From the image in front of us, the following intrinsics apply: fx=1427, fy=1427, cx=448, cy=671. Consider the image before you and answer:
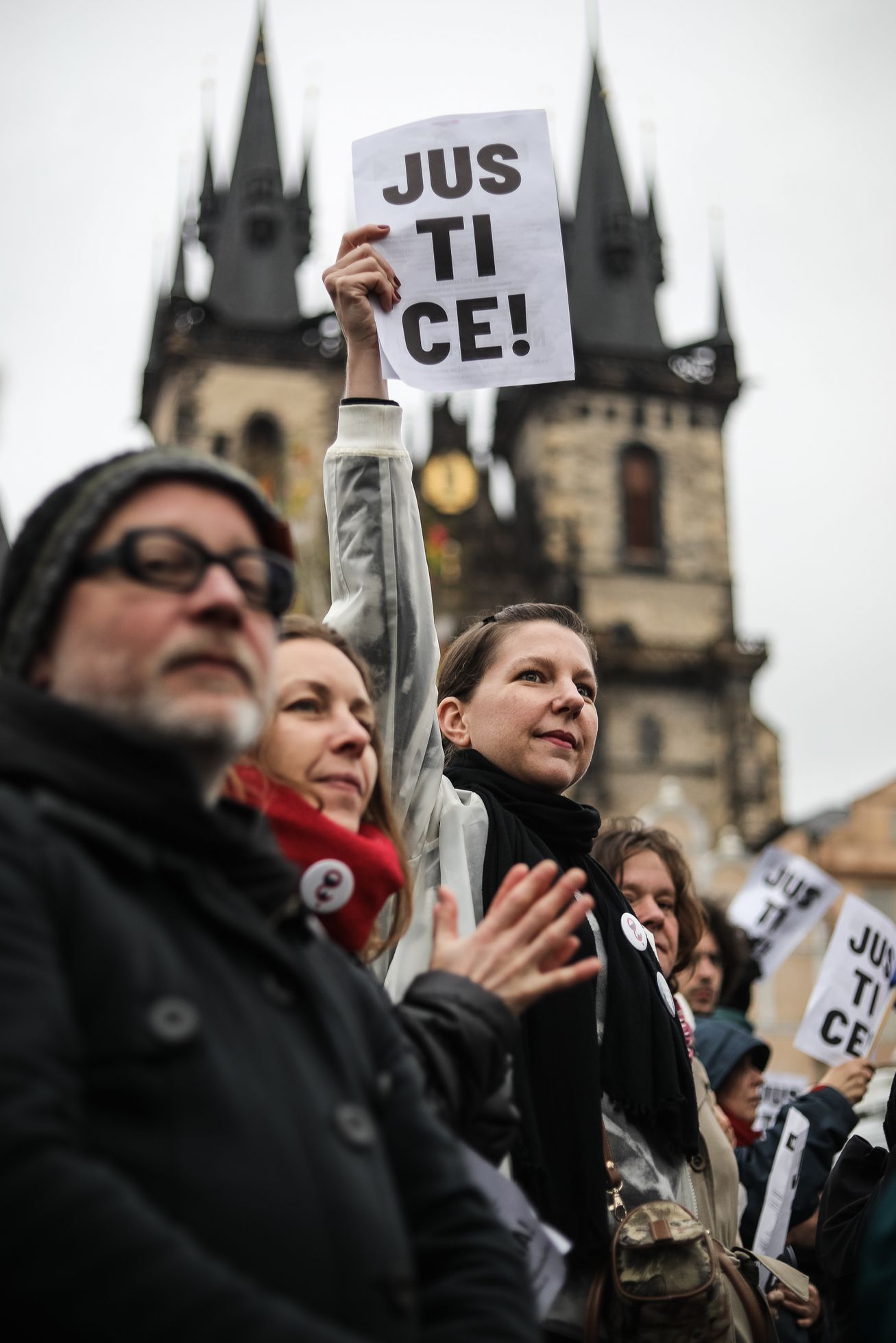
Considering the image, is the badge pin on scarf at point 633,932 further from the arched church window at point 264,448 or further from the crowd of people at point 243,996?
the arched church window at point 264,448

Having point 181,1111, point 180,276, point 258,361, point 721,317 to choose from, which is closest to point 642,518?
point 721,317

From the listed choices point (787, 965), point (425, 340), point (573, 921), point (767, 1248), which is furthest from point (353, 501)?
point (787, 965)

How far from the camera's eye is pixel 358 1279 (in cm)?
128

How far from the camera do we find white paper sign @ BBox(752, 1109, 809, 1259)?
3.75m

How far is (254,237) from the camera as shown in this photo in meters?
37.2

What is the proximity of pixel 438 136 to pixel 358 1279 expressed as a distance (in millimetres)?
2350

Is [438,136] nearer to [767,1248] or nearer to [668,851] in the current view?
[668,851]

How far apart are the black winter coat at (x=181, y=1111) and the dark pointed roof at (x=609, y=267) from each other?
115 feet

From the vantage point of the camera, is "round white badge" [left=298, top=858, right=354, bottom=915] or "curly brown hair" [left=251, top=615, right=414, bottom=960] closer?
"round white badge" [left=298, top=858, right=354, bottom=915]

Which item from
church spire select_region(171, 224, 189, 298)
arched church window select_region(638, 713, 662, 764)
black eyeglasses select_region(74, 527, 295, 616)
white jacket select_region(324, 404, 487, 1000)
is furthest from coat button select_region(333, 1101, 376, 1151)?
church spire select_region(171, 224, 189, 298)

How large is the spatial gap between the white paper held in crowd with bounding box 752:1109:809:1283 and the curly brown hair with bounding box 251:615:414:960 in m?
2.00

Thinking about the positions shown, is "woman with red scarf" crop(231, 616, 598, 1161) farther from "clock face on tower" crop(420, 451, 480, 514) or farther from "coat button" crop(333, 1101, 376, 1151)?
"clock face on tower" crop(420, 451, 480, 514)

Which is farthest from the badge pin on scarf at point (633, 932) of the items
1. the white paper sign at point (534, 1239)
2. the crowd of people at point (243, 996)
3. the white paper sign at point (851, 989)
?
the white paper sign at point (851, 989)

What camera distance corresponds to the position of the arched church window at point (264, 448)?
114 feet
